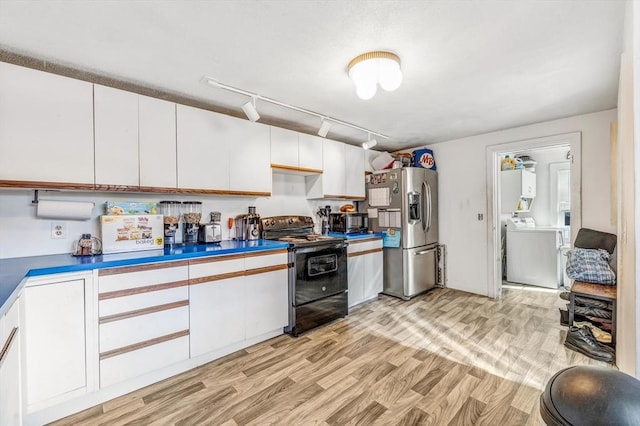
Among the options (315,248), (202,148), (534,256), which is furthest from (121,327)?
(534,256)

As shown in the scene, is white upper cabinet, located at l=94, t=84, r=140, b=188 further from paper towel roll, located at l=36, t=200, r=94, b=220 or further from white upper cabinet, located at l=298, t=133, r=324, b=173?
white upper cabinet, located at l=298, t=133, r=324, b=173

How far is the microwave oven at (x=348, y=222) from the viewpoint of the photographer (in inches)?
152

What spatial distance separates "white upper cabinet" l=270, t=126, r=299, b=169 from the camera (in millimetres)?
3025

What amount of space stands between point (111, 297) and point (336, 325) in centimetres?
206

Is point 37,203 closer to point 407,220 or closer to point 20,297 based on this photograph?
point 20,297

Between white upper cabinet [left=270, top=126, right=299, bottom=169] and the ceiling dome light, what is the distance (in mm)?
1250

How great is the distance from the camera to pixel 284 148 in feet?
10.2

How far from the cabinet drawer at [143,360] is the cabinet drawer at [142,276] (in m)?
0.44

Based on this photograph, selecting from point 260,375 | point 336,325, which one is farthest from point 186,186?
point 336,325

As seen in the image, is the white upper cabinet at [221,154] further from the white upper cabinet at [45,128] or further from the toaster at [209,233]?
the white upper cabinet at [45,128]

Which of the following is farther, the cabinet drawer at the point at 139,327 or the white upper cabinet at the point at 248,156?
the white upper cabinet at the point at 248,156

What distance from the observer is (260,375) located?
83.3 inches

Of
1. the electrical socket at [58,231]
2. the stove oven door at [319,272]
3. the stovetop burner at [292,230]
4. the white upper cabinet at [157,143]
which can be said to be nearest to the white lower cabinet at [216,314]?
the stove oven door at [319,272]

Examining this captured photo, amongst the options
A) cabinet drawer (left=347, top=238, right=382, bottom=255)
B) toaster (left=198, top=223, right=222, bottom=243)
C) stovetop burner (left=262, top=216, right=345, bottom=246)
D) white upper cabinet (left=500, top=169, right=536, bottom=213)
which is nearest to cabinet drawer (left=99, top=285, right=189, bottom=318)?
toaster (left=198, top=223, right=222, bottom=243)
